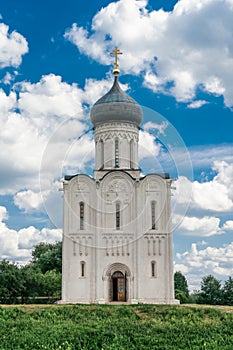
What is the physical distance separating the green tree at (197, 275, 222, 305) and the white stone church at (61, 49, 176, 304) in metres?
11.4

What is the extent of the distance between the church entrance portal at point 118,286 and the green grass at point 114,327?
3857 mm

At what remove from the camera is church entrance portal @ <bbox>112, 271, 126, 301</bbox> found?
104 feet

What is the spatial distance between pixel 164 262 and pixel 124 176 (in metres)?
5.42

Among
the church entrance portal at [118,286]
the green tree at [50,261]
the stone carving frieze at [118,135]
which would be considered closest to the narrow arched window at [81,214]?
the church entrance portal at [118,286]

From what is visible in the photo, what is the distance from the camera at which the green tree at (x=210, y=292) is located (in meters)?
41.6

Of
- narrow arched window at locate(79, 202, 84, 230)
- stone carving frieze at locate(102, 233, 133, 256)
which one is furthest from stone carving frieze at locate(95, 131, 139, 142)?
stone carving frieze at locate(102, 233, 133, 256)

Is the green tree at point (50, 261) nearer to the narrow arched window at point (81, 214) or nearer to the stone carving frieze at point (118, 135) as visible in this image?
the narrow arched window at point (81, 214)

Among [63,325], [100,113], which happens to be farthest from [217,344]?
[100,113]

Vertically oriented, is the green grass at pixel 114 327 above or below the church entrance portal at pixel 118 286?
below

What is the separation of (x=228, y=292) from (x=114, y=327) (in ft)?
66.4

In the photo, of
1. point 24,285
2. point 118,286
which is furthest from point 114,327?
point 24,285

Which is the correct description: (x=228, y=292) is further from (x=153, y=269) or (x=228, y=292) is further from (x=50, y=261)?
(x=50, y=261)

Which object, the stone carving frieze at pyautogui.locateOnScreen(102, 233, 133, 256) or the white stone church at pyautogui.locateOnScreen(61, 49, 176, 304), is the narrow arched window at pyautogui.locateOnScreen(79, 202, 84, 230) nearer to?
the white stone church at pyautogui.locateOnScreen(61, 49, 176, 304)

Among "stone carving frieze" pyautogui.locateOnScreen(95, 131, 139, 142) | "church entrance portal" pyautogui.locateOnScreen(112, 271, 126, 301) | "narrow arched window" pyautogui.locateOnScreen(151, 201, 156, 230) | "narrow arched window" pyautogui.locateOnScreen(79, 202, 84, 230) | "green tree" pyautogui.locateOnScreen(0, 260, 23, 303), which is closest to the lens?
"church entrance portal" pyautogui.locateOnScreen(112, 271, 126, 301)
